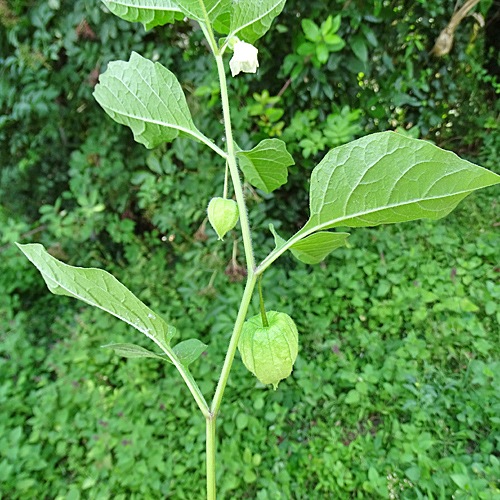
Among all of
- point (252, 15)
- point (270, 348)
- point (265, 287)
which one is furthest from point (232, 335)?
point (265, 287)

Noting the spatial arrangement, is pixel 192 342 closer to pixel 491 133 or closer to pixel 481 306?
pixel 481 306

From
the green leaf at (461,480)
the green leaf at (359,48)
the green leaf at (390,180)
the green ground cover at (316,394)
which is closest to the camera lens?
the green leaf at (390,180)

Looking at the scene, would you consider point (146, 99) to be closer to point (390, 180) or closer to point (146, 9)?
point (146, 9)

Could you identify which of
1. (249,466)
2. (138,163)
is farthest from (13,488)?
(138,163)

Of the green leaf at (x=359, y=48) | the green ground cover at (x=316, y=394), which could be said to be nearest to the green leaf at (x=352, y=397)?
the green ground cover at (x=316, y=394)

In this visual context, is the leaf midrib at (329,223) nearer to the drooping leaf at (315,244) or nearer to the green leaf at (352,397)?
the drooping leaf at (315,244)

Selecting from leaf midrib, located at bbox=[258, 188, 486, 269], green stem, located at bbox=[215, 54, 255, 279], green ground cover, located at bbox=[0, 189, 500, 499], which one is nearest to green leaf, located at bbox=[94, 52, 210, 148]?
green stem, located at bbox=[215, 54, 255, 279]

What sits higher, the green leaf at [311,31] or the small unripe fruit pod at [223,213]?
the green leaf at [311,31]
